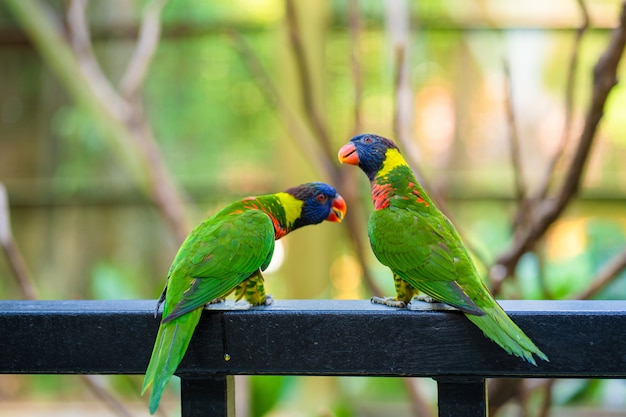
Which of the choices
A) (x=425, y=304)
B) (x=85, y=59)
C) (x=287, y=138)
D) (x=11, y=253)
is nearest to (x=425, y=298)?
(x=425, y=304)

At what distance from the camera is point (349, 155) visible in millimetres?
923

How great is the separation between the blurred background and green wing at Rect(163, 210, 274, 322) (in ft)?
3.26

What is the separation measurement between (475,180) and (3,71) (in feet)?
6.11

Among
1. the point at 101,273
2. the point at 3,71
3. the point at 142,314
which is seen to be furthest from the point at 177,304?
the point at 3,71

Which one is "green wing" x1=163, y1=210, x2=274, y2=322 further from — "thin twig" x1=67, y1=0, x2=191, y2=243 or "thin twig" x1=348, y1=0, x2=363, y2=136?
"thin twig" x1=67, y1=0, x2=191, y2=243

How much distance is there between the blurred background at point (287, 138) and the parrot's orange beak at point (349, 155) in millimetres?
919

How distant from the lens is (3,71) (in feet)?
8.75

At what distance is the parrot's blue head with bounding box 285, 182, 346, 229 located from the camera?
0.94m

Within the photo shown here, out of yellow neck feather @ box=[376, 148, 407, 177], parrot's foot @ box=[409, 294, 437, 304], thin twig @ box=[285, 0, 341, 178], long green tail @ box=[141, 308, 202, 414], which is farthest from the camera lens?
thin twig @ box=[285, 0, 341, 178]

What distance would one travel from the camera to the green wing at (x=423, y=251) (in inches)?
28.3

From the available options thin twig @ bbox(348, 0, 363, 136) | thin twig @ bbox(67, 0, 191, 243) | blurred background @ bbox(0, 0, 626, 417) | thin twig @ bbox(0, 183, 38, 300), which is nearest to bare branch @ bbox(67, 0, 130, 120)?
thin twig @ bbox(67, 0, 191, 243)

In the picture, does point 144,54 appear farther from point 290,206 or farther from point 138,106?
point 290,206

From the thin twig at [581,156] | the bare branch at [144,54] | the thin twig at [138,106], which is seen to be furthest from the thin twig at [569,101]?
the bare branch at [144,54]

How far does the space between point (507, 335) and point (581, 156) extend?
521 mm
